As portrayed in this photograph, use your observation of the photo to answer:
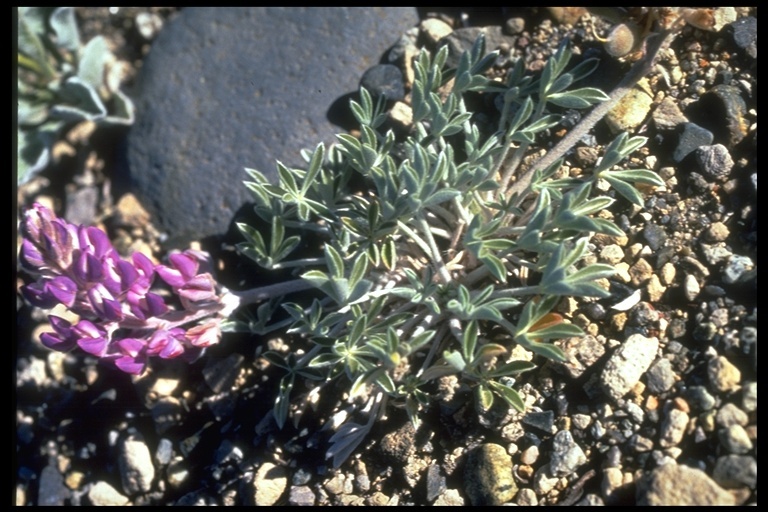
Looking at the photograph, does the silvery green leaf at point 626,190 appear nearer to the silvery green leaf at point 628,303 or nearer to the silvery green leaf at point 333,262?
the silvery green leaf at point 628,303

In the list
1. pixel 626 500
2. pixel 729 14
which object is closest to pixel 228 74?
pixel 729 14

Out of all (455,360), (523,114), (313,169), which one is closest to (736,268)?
(523,114)

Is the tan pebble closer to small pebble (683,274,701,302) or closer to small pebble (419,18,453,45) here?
small pebble (683,274,701,302)

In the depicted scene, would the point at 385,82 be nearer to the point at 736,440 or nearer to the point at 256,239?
the point at 256,239

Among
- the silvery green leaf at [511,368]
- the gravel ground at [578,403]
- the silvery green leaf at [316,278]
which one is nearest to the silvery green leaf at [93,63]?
the gravel ground at [578,403]

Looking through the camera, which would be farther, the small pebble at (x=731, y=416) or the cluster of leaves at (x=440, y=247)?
the cluster of leaves at (x=440, y=247)

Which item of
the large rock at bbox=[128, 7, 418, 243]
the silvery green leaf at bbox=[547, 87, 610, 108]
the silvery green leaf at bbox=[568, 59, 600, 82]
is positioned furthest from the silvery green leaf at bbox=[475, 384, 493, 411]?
the large rock at bbox=[128, 7, 418, 243]
